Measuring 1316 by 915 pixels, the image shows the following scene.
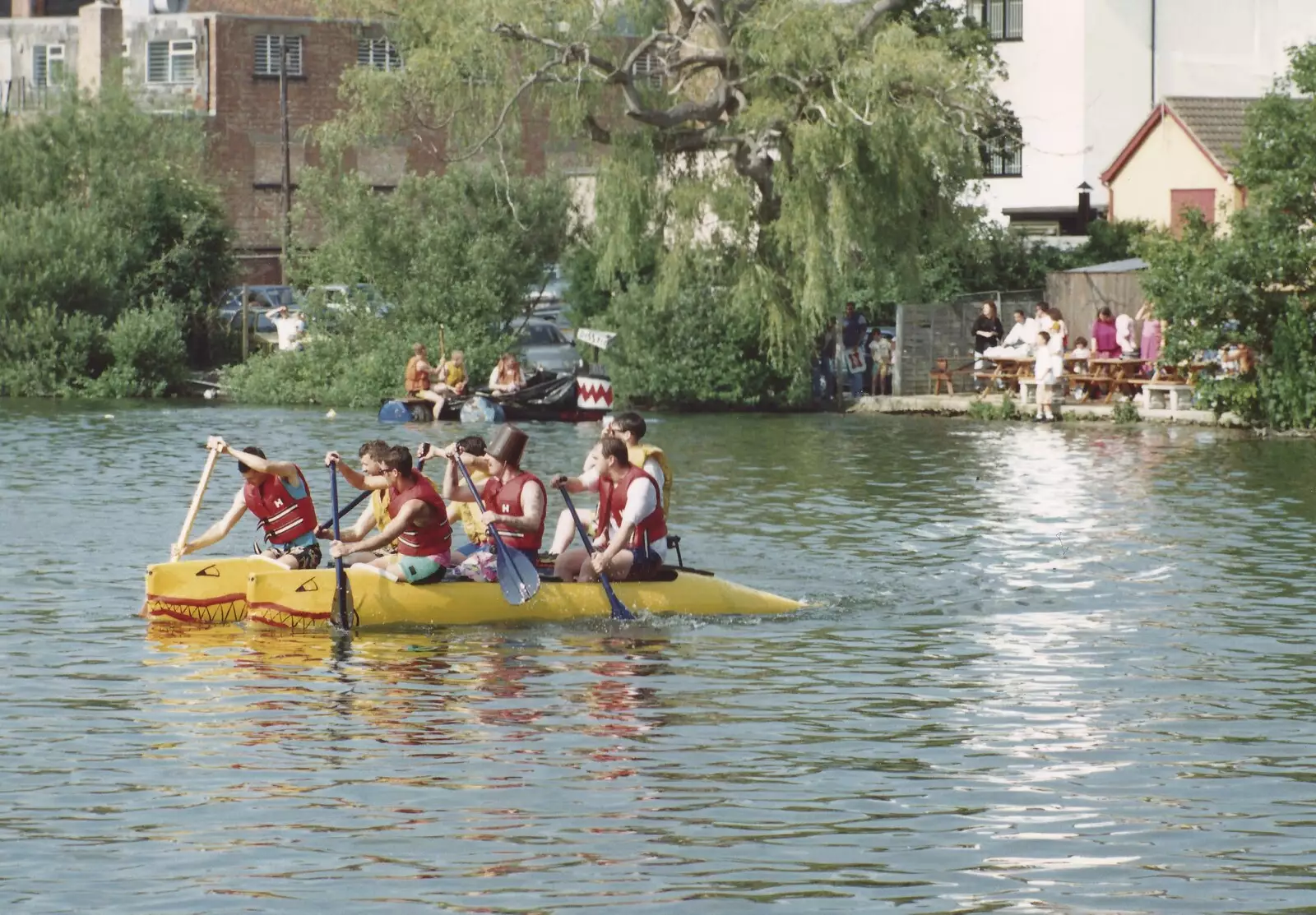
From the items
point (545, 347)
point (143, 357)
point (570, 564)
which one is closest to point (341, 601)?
point (570, 564)

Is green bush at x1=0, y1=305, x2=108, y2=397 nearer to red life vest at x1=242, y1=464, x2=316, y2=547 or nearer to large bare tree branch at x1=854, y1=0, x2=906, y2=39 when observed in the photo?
large bare tree branch at x1=854, y1=0, x2=906, y2=39

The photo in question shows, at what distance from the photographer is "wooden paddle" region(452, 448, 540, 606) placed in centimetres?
1833

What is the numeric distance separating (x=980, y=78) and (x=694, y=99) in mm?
6009

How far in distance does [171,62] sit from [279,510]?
185 ft

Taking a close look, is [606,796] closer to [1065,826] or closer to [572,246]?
[1065,826]

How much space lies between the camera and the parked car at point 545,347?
Answer: 50.0 metres

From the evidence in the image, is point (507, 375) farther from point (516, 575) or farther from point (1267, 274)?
point (516, 575)

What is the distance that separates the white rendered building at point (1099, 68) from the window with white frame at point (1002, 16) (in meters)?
0.02

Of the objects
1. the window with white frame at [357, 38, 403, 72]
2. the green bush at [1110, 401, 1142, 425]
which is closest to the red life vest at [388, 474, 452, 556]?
the green bush at [1110, 401, 1142, 425]

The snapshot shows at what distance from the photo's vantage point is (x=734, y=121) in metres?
43.9

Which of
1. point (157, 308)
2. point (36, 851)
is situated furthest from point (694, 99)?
point (36, 851)

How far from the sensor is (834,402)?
4653 centimetres

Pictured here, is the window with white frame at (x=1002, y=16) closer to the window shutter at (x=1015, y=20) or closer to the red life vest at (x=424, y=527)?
the window shutter at (x=1015, y=20)

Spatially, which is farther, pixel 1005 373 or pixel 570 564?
pixel 1005 373
